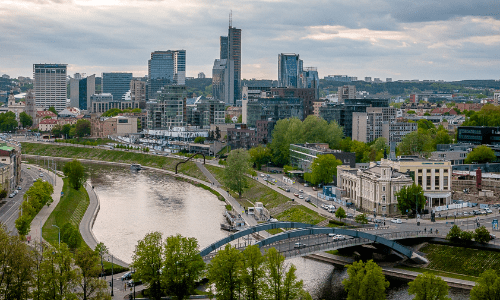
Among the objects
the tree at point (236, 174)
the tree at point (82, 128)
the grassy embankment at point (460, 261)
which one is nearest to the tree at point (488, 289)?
the grassy embankment at point (460, 261)

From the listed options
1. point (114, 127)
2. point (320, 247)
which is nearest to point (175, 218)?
point (320, 247)

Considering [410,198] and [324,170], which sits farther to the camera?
[324,170]

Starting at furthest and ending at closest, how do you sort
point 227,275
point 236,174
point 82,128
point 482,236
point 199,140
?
1. point 82,128
2. point 199,140
3. point 236,174
4. point 482,236
5. point 227,275

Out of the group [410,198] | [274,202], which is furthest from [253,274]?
[274,202]

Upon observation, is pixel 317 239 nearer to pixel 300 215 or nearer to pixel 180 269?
pixel 300 215

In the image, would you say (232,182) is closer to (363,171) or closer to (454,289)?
(363,171)
